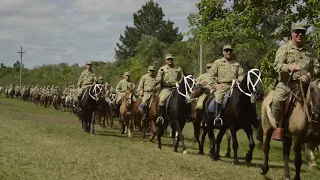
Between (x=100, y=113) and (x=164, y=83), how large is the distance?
414 inches

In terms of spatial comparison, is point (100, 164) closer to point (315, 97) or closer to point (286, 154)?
point (286, 154)

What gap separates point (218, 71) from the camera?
1368 centimetres

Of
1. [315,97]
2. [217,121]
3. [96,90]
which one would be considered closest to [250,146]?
[217,121]

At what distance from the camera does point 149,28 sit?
287 ft

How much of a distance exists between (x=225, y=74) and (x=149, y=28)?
74.6 m

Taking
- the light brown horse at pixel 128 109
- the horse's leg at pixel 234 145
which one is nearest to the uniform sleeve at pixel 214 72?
the horse's leg at pixel 234 145

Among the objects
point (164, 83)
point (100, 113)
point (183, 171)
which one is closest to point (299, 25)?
point (183, 171)

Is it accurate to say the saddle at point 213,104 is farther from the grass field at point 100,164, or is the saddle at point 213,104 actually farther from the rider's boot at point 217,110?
the grass field at point 100,164

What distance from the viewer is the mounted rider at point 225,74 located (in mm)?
13398

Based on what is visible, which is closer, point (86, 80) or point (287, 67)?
point (287, 67)

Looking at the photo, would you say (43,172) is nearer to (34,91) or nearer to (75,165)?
(75,165)

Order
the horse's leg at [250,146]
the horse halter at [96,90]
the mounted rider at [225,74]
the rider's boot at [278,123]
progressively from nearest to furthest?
the rider's boot at [278,123]
the horse's leg at [250,146]
the mounted rider at [225,74]
the horse halter at [96,90]

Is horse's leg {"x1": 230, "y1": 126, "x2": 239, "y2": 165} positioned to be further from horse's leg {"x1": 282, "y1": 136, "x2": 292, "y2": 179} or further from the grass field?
horse's leg {"x1": 282, "y1": 136, "x2": 292, "y2": 179}

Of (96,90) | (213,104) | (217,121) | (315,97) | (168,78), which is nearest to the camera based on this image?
(315,97)
